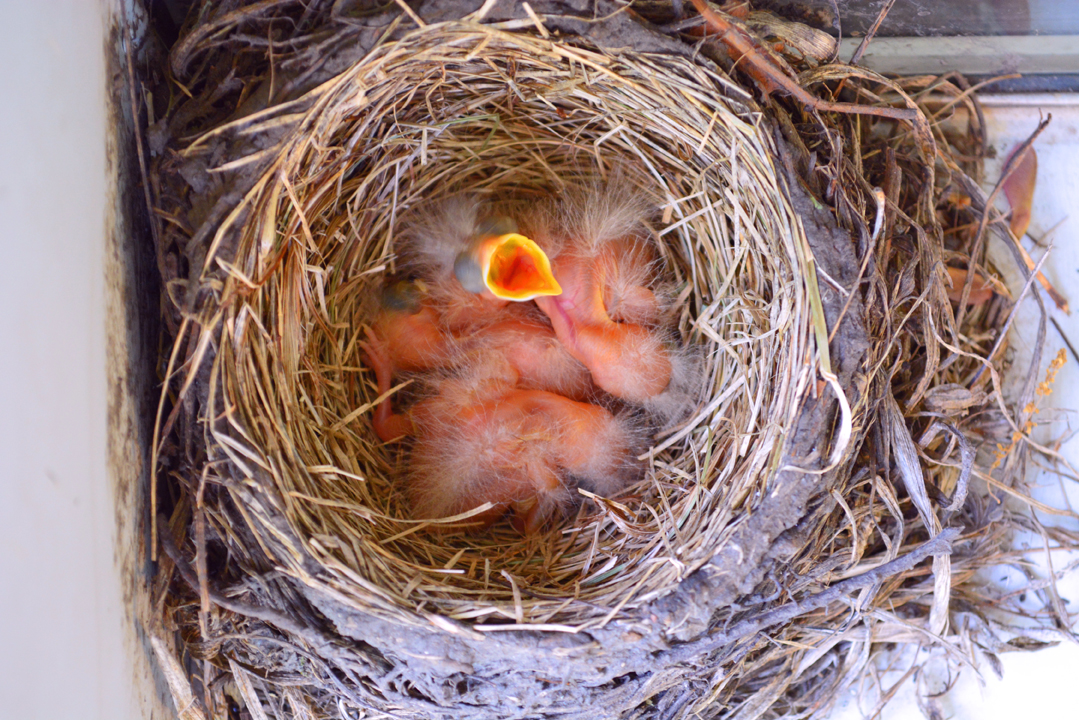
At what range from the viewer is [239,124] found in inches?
40.3

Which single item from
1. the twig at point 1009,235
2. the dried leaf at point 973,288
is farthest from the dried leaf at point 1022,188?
the dried leaf at point 973,288

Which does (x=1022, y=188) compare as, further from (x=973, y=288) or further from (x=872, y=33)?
(x=872, y=33)

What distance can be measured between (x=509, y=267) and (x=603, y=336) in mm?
231

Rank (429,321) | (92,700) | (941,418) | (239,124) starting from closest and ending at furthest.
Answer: (92,700) → (239,124) → (941,418) → (429,321)

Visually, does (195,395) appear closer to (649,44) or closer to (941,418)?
(649,44)

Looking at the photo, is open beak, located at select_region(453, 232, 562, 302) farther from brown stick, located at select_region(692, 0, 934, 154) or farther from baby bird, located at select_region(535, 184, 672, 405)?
brown stick, located at select_region(692, 0, 934, 154)

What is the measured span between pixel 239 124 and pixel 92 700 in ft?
2.50

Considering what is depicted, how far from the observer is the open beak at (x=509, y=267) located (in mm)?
1232

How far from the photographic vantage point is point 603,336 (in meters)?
1.39

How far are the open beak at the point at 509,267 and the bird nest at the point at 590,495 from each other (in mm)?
189

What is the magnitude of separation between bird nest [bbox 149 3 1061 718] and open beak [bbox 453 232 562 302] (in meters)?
0.19

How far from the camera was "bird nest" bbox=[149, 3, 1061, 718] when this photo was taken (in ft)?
3.43

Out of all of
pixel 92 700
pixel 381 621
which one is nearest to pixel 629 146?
pixel 381 621

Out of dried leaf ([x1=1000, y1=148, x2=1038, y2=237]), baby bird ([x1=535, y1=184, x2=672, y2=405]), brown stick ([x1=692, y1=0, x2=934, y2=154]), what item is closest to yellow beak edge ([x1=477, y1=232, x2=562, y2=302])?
baby bird ([x1=535, y1=184, x2=672, y2=405])
